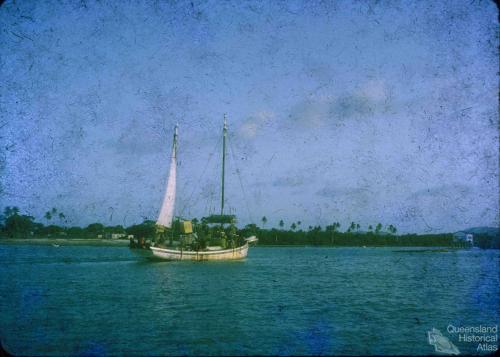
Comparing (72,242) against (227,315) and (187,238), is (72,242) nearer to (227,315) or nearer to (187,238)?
(187,238)

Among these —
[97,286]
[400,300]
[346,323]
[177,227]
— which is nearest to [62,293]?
[97,286]

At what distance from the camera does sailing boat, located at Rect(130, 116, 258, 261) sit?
178ft

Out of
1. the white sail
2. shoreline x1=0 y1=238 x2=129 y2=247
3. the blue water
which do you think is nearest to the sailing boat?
the white sail

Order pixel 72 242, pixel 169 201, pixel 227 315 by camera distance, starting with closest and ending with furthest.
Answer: pixel 227 315 → pixel 169 201 → pixel 72 242

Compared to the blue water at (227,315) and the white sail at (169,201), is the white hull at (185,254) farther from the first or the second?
the blue water at (227,315)

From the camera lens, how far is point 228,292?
29.8 m

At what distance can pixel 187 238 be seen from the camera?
2263 inches

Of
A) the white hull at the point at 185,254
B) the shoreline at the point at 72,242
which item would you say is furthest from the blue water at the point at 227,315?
the shoreline at the point at 72,242

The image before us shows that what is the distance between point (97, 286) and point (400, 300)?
68.4 ft

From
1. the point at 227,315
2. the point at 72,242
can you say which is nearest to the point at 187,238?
the point at 227,315

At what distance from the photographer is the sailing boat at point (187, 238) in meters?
54.1

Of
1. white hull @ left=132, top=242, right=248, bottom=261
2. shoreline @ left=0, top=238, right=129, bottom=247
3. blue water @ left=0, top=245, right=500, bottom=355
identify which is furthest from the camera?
shoreline @ left=0, top=238, right=129, bottom=247

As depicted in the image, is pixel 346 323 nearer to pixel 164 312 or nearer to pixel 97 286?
pixel 164 312

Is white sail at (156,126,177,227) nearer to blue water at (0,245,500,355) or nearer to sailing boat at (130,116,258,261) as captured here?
sailing boat at (130,116,258,261)
